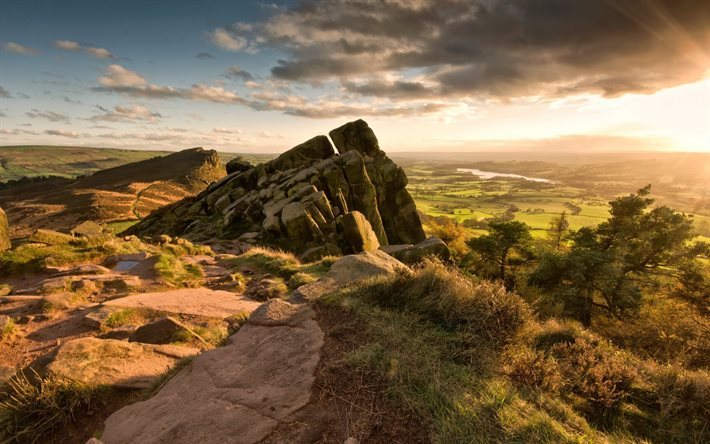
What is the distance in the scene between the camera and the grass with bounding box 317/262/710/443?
4141 millimetres

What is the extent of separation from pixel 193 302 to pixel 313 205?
18.2 meters

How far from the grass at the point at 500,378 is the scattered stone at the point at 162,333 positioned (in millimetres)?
4428

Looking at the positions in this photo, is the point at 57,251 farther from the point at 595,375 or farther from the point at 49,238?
the point at 595,375

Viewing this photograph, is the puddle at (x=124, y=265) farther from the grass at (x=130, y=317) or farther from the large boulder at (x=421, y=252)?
the large boulder at (x=421, y=252)

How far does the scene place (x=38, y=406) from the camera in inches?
204

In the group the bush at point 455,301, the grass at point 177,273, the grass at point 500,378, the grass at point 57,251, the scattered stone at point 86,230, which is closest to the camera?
the grass at point 500,378

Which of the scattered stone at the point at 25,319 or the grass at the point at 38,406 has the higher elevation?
the grass at the point at 38,406

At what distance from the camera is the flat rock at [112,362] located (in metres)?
5.87

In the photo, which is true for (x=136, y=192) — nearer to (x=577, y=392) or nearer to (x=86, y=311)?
(x=86, y=311)

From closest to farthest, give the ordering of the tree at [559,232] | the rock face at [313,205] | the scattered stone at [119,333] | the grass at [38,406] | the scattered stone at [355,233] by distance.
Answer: the grass at [38,406] < the scattered stone at [119,333] < the scattered stone at [355,233] < the rock face at [313,205] < the tree at [559,232]

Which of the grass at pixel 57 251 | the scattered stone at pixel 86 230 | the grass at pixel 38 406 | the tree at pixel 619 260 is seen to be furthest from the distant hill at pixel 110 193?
the tree at pixel 619 260

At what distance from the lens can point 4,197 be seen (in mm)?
115750

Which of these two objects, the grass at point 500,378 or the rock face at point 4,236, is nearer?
the grass at point 500,378

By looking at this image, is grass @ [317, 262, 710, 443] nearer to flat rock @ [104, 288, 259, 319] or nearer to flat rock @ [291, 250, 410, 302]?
flat rock @ [291, 250, 410, 302]
